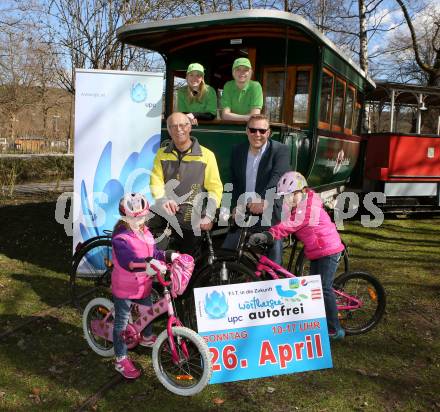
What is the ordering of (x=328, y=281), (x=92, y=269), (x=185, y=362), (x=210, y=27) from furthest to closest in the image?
(x=210, y=27) < (x=92, y=269) < (x=328, y=281) < (x=185, y=362)

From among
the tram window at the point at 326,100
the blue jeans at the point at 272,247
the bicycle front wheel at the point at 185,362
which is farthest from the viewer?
the tram window at the point at 326,100

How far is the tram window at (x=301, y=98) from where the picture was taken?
6.91m

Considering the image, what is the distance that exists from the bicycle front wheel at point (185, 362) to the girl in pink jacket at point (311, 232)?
0.99 meters

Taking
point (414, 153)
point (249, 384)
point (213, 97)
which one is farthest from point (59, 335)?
point (414, 153)

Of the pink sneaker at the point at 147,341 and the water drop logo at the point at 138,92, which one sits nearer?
the pink sneaker at the point at 147,341

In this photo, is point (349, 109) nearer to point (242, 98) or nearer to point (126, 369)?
point (242, 98)

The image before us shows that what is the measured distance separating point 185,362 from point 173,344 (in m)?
0.21

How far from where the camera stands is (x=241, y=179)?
429 centimetres

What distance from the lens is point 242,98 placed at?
527 cm

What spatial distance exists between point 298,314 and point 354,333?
3.17 feet

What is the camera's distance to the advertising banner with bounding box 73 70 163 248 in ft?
18.0

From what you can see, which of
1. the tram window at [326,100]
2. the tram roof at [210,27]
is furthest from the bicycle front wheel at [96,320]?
the tram window at [326,100]

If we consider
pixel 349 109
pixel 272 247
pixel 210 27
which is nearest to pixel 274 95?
pixel 210 27

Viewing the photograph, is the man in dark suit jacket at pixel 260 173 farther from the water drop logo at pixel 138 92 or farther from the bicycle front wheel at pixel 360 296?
the water drop logo at pixel 138 92
